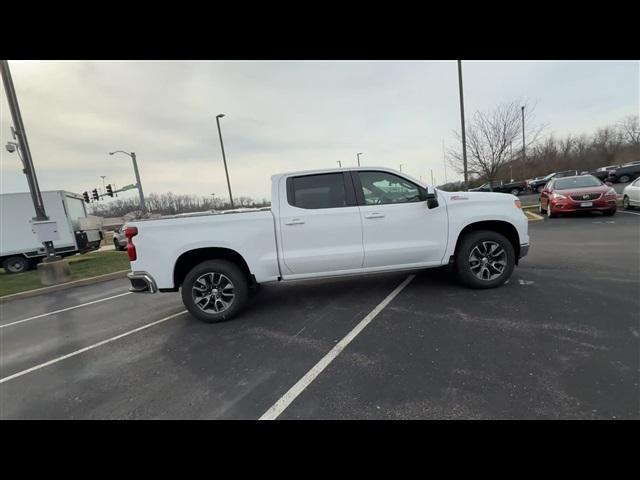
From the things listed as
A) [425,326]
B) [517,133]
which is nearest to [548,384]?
[425,326]

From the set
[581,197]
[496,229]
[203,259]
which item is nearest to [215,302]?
[203,259]

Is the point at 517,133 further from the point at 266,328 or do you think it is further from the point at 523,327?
the point at 266,328

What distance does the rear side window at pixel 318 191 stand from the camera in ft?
12.9

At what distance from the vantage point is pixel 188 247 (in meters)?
3.69

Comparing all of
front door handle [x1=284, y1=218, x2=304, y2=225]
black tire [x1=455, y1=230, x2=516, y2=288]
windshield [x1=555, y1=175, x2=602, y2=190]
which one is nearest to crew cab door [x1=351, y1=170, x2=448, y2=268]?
black tire [x1=455, y1=230, x2=516, y2=288]

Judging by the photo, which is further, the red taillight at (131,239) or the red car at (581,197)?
the red car at (581,197)

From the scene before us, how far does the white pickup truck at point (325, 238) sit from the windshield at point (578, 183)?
8495 millimetres

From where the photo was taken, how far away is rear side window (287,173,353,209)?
155 inches

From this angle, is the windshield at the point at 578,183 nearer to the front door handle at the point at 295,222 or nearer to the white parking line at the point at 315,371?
the white parking line at the point at 315,371

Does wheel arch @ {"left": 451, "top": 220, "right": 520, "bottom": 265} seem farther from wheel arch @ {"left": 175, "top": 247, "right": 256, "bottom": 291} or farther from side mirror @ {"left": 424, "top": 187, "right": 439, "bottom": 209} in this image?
wheel arch @ {"left": 175, "top": 247, "right": 256, "bottom": 291}

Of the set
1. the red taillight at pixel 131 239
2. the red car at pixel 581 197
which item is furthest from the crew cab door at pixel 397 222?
the red car at pixel 581 197

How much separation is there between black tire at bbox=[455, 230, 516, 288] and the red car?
786 cm

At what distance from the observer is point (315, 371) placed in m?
2.60
